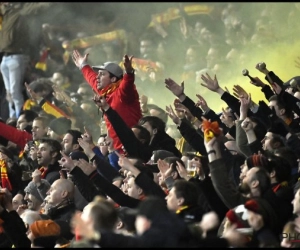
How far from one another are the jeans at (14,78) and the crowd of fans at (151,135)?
21 mm

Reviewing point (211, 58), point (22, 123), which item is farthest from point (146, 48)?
point (22, 123)

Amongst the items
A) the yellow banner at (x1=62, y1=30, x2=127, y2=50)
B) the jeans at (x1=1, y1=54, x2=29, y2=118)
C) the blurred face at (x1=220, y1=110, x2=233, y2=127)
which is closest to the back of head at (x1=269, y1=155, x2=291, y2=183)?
the blurred face at (x1=220, y1=110, x2=233, y2=127)

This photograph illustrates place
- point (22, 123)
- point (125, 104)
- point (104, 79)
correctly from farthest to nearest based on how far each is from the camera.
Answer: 1. point (22, 123)
2. point (104, 79)
3. point (125, 104)

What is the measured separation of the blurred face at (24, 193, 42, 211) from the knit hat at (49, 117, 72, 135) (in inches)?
105

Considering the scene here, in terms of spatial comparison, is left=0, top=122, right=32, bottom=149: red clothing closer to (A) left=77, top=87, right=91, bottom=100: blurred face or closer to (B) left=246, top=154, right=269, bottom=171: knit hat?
(A) left=77, top=87, right=91, bottom=100: blurred face

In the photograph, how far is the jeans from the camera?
16250 mm

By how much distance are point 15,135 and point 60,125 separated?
0.58 metres

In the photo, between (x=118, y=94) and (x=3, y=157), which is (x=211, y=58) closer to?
(x=3, y=157)

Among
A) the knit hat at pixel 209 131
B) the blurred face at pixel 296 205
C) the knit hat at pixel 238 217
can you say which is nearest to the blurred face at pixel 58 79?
the knit hat at pixel 209 131

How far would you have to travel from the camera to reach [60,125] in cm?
1332

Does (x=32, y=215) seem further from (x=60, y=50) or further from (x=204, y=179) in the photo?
(x=60, y=50)

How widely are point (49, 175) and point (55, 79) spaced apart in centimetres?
635

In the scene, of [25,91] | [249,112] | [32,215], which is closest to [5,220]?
[32,215]

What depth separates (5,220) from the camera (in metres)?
9.04
